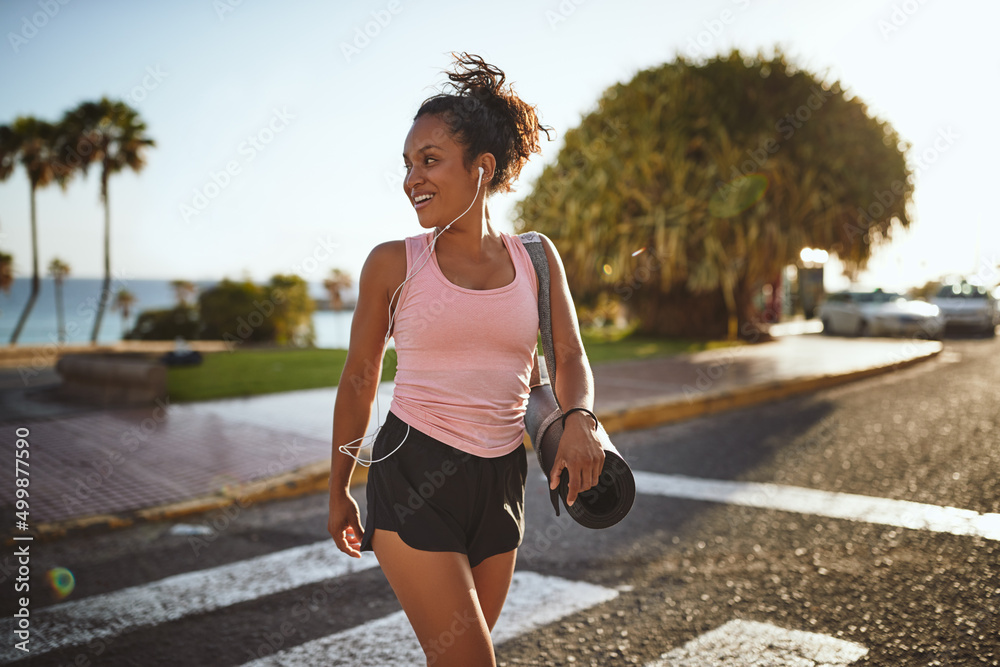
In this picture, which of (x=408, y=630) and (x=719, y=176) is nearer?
(x=408, y=630)

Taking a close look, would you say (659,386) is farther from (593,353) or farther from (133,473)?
(133,473)

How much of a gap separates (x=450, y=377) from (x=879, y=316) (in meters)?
22.6

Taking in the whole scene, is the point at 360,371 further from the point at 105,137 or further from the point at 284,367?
the point at 105,137

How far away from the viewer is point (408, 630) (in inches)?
129

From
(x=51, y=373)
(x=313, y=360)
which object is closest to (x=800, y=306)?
(x=313, y=360)

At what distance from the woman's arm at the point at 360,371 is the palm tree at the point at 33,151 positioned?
32.5 meters

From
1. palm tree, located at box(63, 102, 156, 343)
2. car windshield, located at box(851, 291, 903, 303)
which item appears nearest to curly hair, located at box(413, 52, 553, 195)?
car windshield, located at box(851, 291, 903, 303)

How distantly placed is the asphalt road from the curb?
0.09 metres

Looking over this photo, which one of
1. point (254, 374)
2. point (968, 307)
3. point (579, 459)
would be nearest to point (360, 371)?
point (579, 459)

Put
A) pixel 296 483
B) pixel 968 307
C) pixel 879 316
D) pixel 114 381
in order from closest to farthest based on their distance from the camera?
1. pixel 296 483
2. pixel 114 381
3. pixel 879 316
4. pixel 968 307

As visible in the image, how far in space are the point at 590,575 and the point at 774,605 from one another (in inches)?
36.3

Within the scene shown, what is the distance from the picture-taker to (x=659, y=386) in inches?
408

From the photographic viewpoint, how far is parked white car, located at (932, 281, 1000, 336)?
2212 centimetres

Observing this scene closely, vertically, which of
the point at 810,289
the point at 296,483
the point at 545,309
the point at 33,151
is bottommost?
the point at 296,483
